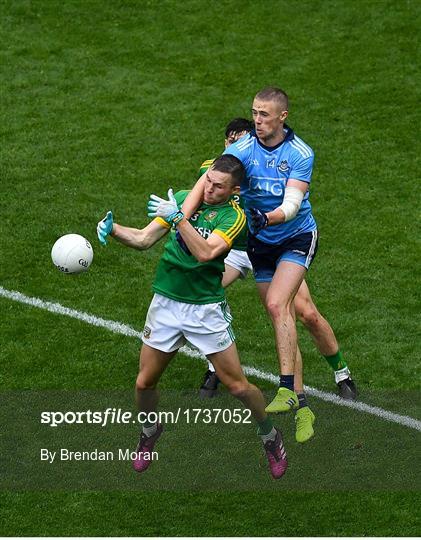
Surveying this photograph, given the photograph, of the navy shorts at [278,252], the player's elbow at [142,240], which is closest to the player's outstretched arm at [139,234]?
the player's elbow at [142,240]

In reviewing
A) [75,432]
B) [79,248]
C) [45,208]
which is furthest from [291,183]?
[45,208]

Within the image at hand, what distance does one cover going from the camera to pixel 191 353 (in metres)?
13.9

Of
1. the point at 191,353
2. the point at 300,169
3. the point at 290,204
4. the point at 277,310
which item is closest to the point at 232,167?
the point at 290,204

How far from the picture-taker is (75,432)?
12.3m

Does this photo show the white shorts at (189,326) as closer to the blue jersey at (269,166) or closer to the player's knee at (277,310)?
the player's knee at (277,310)

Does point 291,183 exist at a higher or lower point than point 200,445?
higher

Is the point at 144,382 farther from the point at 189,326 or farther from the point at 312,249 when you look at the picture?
the point at 312,249

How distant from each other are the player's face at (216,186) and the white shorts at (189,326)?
891 mm

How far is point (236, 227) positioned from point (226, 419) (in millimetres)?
2408

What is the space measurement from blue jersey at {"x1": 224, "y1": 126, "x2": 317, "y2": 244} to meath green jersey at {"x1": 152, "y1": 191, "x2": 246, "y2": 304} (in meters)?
0.52

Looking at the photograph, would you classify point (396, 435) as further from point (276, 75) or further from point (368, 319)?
point (276, 75)

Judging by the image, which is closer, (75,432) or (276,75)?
(75,432)

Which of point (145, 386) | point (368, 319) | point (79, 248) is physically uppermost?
point (79, 248)

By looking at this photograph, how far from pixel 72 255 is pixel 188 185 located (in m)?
5.53
